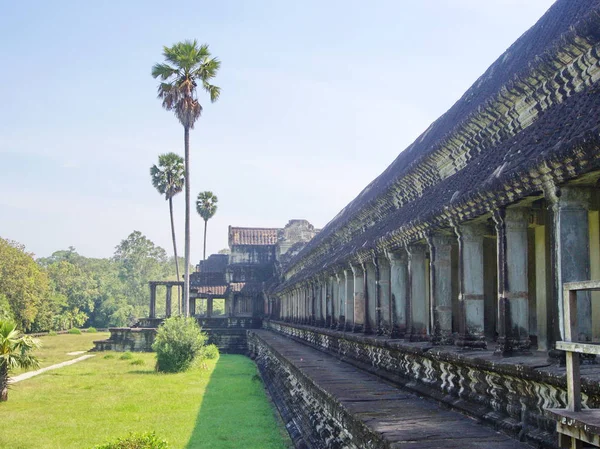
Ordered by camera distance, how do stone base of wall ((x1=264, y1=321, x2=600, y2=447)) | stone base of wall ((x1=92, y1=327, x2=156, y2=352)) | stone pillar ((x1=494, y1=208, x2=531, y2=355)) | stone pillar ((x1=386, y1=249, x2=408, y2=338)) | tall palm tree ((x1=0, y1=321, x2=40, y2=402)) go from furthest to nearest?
stone base of wall ((x1=92, y1=327, x2=156, y2=352))
tall palm tree ((x1=0, y1=321, x2=40, y2=402))
stone pillar ((x1=386, y1=249, x2=408, y2=338))
stone pillar ((x1=494, y1=208, x2=531, y2=355))
stone base of wall ((x1=264, y1=321, x2=600, y2=447))

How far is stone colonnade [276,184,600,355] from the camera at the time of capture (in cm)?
516

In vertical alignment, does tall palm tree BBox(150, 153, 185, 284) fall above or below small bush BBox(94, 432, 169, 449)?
above

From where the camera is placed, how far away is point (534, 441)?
15.9 feet

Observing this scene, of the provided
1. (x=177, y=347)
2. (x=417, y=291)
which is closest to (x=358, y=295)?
(x=417, y=291)

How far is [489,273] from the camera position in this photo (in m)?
9.38

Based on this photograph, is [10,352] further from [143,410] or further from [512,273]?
[512,273]

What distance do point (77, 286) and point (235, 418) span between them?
70.6 meters

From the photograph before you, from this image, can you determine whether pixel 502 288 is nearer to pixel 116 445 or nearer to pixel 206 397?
pixel 116 445

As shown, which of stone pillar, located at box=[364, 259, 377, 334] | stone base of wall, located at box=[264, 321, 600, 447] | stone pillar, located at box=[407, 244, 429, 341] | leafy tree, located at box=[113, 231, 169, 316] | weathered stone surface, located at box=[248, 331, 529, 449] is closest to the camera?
stone base of wall, located at box=[264, 321, 600, 447]

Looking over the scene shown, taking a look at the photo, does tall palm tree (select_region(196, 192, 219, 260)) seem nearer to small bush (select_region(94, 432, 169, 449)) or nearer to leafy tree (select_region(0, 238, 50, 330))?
leafy tree (select_region(0, 238, 50, 330))

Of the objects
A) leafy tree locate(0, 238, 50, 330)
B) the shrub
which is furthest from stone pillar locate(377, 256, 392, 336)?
leafy tree locate(0, 238, 50, 330)

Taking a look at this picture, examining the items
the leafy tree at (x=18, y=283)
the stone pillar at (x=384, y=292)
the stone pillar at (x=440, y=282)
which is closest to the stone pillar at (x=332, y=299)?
the stone pillar at (x=384, y=292)

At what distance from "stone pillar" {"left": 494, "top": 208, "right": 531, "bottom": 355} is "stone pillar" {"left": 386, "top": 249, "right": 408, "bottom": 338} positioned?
427 centimetres

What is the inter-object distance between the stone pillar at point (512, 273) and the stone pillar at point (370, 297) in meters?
5.99
